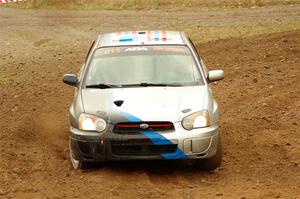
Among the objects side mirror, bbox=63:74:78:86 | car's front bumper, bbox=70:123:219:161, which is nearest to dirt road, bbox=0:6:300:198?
car's front bumper, bbox=70:123:219:161

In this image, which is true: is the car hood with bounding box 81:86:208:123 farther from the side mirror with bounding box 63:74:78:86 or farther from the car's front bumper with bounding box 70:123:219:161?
the side mirror with bounding box 63:74:78:86

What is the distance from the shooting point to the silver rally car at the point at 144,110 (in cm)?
744

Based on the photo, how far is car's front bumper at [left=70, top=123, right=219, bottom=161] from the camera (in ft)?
24.3

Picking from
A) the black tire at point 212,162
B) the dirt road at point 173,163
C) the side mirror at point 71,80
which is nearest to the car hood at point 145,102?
the side mirror at point 71,80

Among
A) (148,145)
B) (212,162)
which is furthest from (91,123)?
(212,162)

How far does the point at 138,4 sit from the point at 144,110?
78.5ft

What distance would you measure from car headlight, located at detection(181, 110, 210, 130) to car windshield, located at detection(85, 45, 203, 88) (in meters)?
0.84

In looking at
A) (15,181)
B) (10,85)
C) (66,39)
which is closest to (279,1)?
(66,39)

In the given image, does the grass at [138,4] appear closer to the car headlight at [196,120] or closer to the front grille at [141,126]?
the car headlight at [196,120]

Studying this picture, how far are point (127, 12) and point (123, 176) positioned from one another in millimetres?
21772

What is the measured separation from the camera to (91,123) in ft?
24.9

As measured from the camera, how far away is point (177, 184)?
24.8 feet

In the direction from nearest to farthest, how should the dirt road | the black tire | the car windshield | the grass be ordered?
the dirt road, the black tire, the car windshield, the grass

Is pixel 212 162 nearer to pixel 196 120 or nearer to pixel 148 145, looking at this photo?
pixel 196 120
